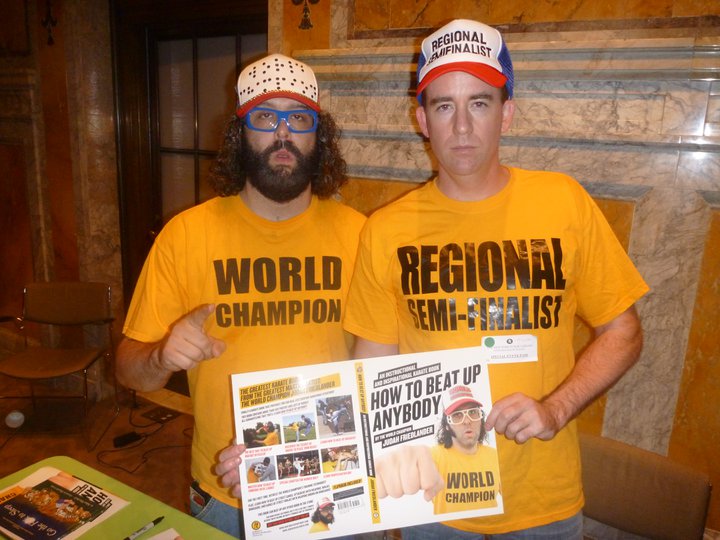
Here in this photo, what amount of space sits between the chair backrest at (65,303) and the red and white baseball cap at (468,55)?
3.13m

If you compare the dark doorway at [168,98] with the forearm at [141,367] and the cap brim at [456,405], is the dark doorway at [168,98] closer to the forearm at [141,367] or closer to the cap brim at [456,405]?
the forearm at [141,367]

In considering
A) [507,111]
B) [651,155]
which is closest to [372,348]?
[507,111]

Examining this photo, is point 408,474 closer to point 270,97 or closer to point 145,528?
point 145,528

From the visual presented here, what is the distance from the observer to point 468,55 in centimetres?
140

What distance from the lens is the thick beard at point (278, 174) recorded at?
1.61 metres

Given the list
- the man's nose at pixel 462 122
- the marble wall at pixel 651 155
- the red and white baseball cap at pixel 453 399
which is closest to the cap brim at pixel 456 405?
the red and white baseball cap at pixel 453 399

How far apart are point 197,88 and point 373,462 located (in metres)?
3.16

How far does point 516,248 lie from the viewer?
1.41m

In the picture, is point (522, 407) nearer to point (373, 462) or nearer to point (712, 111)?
point (373, 462)

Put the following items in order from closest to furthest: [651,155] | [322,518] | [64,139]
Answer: [322,518] → [651,155] → [64,139]

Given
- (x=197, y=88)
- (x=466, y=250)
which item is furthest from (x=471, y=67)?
(x=197, y=88)

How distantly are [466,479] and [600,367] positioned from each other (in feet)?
1.56

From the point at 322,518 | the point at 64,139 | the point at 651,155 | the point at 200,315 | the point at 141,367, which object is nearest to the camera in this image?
the point at 322,518

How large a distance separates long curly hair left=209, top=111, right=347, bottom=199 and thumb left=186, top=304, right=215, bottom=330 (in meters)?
0.49
